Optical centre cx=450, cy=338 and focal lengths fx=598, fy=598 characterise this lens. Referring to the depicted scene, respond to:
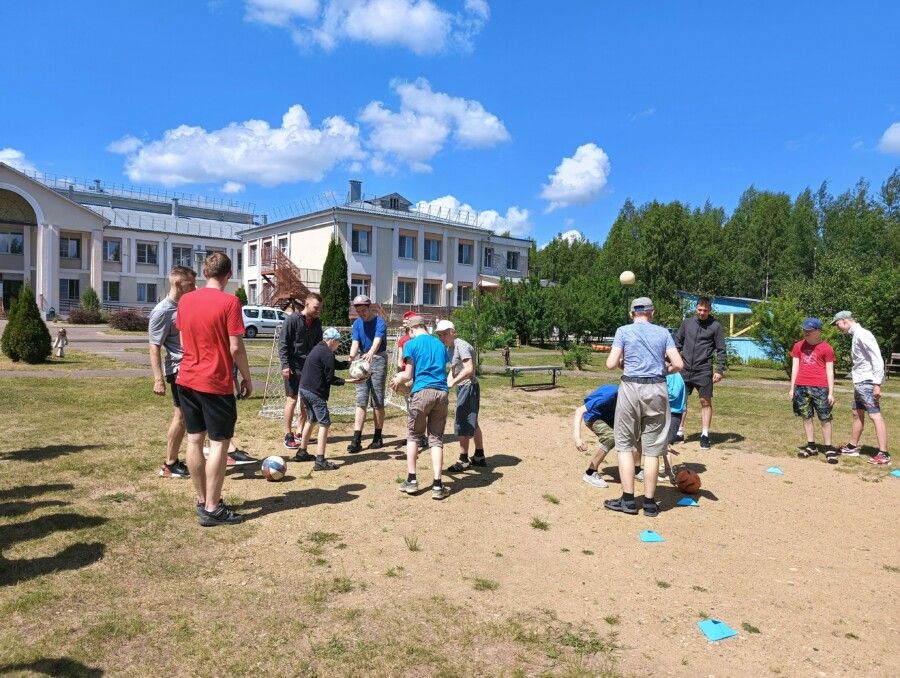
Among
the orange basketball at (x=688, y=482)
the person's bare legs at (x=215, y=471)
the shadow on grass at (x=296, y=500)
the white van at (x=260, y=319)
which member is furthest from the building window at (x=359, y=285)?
the person's bare legs at (x=215, y=471)

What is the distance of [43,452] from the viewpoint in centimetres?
667

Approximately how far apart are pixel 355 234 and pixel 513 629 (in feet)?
127

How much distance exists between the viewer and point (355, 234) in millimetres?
40438

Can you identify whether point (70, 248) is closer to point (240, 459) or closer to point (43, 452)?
point (43, 452)

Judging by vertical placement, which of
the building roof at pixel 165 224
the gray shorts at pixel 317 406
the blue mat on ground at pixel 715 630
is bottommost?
the blue mat on ground at pixel 715 630

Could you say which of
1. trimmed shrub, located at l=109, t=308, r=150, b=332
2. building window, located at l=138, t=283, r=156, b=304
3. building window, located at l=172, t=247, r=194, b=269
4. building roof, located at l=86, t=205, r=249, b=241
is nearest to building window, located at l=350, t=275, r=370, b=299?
trimmed shrub, located at l=109, t=308, r=150, b=332

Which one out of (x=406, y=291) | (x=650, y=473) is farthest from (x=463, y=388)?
(x=406, y=291)

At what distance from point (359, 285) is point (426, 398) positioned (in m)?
35.9

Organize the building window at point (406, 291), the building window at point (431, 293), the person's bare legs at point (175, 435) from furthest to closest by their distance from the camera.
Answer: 1. the building window at point (431, 293)
2. the building window at point (406, 291)
3. the person's bare legs at point (175, 435)

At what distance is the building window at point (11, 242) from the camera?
138ft

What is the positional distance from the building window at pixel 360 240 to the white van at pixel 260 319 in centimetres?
884

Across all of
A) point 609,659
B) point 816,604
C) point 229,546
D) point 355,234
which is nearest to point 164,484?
point 229,546

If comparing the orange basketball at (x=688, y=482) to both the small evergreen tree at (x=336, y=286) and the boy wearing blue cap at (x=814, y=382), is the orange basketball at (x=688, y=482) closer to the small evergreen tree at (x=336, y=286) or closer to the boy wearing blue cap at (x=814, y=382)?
the boy wearing blue cap at (x=814, y=382)

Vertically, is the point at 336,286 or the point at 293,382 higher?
the point at 336,286
